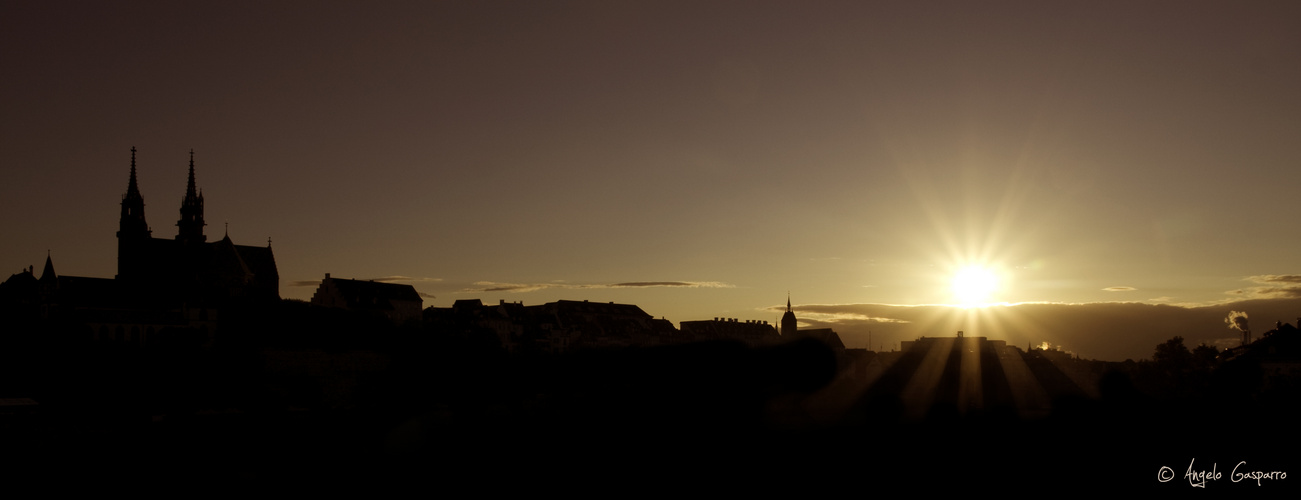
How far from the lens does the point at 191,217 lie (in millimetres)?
105188

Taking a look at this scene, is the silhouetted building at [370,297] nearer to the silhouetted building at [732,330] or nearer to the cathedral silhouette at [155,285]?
the cathedral silhouette at [155,285]

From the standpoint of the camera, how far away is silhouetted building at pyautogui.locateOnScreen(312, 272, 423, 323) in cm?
11375

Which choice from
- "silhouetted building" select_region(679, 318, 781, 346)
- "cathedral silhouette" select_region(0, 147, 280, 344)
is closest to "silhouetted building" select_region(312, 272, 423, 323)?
"cathedral silhouette" select_region(0, 147, 280, 344)

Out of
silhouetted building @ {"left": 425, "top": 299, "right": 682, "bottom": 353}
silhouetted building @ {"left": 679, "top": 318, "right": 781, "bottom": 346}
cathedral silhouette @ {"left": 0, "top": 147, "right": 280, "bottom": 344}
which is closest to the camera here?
cathedral silhouette @ {"left": 0, "top": 147, "right": 280, "bottom": 344}

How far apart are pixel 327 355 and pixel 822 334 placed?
286 ft

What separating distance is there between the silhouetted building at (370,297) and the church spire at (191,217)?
13.8m

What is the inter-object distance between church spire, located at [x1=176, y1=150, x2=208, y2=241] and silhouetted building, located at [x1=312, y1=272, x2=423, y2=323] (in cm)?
1383

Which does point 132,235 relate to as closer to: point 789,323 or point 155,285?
point 155,285

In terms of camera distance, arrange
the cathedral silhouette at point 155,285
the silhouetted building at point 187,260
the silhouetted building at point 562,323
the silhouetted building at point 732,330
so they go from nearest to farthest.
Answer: the cathedral silhouette at point 155,285, the silhouetted building at point 187,260, the silhouetted building at point 562,323, the silhouetted building at point 732,330

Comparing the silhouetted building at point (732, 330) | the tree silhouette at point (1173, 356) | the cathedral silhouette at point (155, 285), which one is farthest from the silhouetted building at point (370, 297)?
the tree silhouette at point (1173, 356)

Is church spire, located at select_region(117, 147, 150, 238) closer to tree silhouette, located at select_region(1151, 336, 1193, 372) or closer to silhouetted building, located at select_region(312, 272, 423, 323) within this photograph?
silhouetted building, located at select_region(312, 272, 423, 323)

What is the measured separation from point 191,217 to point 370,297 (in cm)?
1901

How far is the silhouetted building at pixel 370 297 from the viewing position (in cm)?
11375

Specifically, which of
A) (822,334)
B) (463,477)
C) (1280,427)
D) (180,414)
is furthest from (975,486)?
(822,334)
